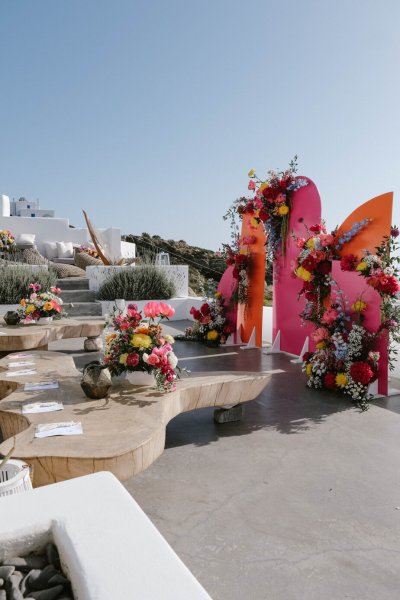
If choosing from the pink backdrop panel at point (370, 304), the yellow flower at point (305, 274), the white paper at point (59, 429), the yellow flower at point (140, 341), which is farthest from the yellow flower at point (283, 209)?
the white paper at point (59, 429)

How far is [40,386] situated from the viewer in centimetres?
300

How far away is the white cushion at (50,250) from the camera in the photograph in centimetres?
1402

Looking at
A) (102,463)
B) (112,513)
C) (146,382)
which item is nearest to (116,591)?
(112,513)

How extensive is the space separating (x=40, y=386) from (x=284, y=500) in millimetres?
1675

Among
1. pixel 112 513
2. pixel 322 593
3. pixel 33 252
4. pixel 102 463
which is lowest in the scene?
pixel 322 593

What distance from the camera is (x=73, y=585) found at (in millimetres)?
1034

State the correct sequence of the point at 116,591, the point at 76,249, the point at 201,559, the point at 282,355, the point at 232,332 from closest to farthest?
the point at 116,591 → the point at 201,559 → the point at 282,355 → the point at 232,332 → the point at 76,249

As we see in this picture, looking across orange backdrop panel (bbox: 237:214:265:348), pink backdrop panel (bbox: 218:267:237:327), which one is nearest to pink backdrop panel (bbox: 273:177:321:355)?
orange backdrop panel (bbox: 237:214:265:348)

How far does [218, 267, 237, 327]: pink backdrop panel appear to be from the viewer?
266 inches

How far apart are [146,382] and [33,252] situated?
1048cm

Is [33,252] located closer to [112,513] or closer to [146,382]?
[146,382]

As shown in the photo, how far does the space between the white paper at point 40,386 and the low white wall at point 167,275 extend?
22.0 feet

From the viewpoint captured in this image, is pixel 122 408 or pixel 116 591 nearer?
pixel 116 591

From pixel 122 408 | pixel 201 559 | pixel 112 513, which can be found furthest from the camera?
pixel 122 408
